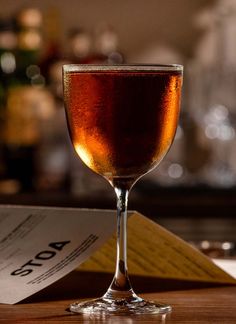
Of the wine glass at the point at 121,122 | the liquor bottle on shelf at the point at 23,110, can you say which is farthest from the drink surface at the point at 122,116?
the liquor bottle on shelf at the point at 23,110

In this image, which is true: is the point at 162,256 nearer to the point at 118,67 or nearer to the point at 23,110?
the point at 118,67

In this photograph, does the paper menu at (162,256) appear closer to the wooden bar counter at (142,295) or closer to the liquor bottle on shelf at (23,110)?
the wooden bar counter at (142,295)

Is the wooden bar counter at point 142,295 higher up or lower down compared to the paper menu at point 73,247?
lower down

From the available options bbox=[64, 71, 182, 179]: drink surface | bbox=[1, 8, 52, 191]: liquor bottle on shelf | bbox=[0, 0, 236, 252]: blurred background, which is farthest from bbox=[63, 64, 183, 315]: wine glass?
bbox=[1, 8, 52, 191]: liquor bottle on shelf

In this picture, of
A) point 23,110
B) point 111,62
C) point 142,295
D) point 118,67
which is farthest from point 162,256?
point 111,62

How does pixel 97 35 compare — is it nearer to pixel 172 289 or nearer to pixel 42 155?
pixel 42 155

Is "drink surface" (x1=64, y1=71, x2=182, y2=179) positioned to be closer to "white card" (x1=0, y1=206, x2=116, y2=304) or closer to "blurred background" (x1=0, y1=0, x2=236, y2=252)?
"white card" (x1=0, y1=206, x2=116, y2=304)
